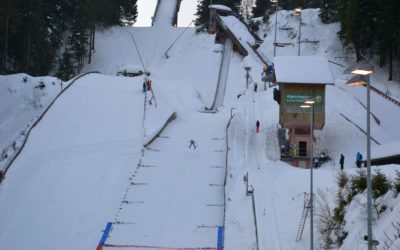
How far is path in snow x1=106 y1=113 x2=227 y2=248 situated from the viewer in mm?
18469

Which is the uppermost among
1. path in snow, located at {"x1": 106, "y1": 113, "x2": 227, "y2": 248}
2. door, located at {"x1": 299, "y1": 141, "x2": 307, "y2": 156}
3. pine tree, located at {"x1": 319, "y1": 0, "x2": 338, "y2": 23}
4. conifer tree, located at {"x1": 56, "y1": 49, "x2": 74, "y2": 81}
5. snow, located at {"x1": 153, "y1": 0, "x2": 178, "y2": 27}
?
snow, located at {"x1": 153, "y1": 0, "x2": 178, "y2": 27}

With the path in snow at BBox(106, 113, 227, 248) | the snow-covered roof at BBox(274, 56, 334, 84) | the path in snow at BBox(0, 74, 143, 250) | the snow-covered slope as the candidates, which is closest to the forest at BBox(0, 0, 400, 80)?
the snow-covered slope

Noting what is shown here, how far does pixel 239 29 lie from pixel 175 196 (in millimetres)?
36478

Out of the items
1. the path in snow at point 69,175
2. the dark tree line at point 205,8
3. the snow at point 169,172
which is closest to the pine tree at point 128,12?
the dark tree line at point 205,8

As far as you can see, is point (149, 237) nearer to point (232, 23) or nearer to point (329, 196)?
point (329, 196)

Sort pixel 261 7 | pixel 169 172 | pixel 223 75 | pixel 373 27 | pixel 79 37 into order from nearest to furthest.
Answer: pixel 169 172, pixel 373 27, pixel 223 75, pixel 79 37, pixel 261 7

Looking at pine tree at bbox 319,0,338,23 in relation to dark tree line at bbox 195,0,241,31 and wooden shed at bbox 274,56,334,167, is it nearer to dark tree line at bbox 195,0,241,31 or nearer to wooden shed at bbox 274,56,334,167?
dark tree line at bbox 195,0,241,31

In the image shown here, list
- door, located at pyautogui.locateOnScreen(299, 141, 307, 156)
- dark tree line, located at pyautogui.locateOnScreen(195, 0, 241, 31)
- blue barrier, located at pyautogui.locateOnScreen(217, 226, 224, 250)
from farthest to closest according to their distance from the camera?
dark tree line, located at pyautogui.locateOnScreen(195, 0, 241, 31) → door, located at pyautogui.locateOnScreen(299, 141, 307, 156) → blue barrier, located at pyautogui.locateOnScreen(217, 226, 224, 250)

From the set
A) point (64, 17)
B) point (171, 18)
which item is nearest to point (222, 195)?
point (64, 17)

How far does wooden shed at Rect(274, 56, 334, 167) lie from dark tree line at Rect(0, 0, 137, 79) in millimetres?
23066

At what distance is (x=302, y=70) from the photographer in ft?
92.3

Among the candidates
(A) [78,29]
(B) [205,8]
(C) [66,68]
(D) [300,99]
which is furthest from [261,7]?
(D) [300,99]

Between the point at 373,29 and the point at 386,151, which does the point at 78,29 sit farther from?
the point at 386,151

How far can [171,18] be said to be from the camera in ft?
219
